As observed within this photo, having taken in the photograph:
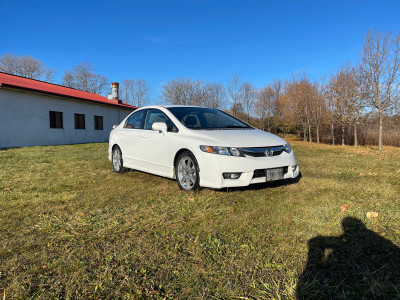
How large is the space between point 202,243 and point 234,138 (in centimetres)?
191

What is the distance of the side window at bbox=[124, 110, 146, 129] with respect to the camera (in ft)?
17.5

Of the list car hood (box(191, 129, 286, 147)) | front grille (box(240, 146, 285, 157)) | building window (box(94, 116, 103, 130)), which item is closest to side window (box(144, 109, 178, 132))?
car hood (box(191, 129, 286, 147))

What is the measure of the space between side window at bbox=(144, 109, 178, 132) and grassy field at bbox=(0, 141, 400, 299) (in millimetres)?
1147

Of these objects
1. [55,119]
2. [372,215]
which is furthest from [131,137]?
[55,119]

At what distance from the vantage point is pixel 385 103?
13.9m

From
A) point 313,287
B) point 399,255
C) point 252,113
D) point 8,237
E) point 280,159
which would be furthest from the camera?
point 252,113

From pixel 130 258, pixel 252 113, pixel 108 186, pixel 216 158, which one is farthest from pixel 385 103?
pixel 252 113

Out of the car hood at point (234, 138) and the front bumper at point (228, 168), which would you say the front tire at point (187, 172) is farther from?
the car hood at point (234, 138)

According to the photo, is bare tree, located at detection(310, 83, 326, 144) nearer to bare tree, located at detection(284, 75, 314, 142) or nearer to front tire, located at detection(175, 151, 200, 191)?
bare tree, located at detection(284, 75, 314, 142)

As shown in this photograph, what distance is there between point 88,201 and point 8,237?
1.17m

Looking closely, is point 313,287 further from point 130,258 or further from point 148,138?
point 148,138

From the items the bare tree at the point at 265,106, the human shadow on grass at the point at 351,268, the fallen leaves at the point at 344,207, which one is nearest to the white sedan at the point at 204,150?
the fallen leaves at the point at 344,207

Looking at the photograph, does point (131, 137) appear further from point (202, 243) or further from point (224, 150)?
point (202, 243)

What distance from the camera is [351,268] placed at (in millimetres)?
1900
